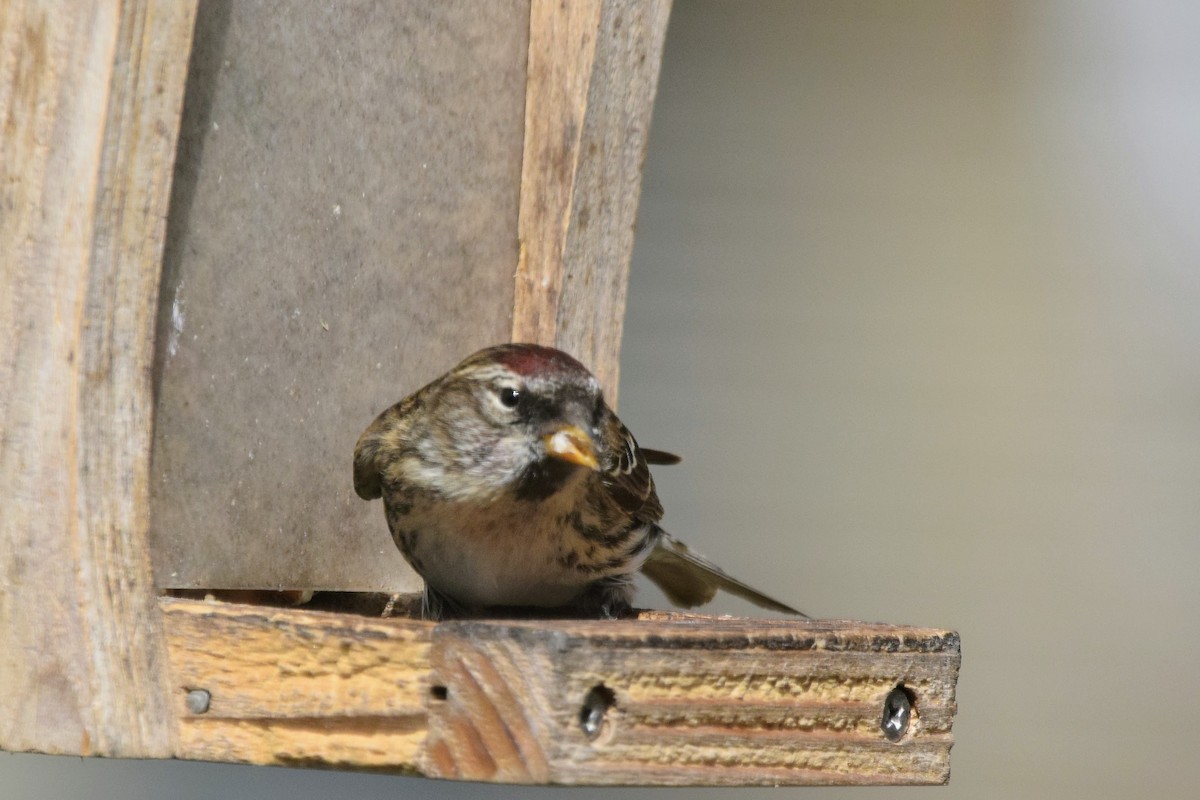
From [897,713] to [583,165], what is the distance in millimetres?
1054

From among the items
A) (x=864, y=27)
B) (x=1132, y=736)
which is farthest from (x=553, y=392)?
(x=1132, y=736)

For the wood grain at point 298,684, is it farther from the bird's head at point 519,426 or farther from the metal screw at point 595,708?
the bird's head at point 519,426

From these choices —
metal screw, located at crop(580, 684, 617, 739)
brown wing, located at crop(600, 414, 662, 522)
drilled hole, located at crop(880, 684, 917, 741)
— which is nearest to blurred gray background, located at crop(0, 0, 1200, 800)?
brown wing, located at crop(600, 414, 662, 522)

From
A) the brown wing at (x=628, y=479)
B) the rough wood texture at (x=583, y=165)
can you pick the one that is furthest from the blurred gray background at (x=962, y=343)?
the brown wing at (x=628, y=479)

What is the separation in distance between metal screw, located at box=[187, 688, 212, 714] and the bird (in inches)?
16.4

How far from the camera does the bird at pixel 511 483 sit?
5.85 ft

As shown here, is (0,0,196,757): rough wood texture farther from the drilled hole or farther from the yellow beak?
the drilled hole

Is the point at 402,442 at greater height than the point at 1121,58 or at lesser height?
lesser

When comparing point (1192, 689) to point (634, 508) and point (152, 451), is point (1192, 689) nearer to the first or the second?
point (634, 508)

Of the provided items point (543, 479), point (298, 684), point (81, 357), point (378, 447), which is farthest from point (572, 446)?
point (81, 357)

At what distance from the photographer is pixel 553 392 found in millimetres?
1777

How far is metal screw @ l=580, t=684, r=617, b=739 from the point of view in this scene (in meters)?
1.30

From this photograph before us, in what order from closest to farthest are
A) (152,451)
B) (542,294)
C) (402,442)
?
(152,451) < (402,442) < (542,294)

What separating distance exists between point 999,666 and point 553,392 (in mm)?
2685
